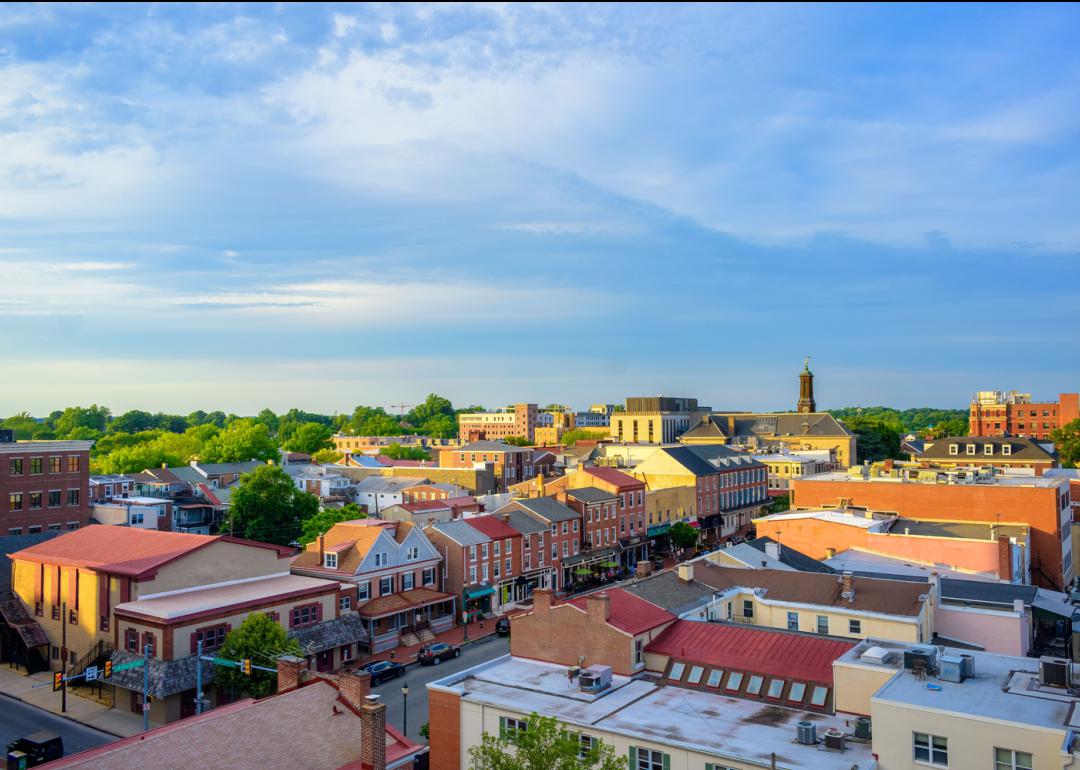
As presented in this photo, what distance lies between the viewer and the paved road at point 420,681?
36734 mm

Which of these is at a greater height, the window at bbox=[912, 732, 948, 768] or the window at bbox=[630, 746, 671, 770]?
the window at bbox=[912, 732, 948, 768]

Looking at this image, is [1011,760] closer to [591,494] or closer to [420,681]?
[420,681]

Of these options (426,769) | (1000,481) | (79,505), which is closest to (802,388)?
(1000,481)

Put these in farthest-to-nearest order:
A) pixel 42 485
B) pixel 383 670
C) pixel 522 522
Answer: pixel 42 485 < pixel 522 522 < pixel 383 670

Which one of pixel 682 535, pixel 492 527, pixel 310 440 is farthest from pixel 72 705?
pixel 310 440

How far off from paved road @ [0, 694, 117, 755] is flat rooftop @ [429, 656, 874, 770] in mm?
16529

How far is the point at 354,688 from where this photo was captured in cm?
2445

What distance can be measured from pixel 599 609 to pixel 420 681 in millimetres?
15198

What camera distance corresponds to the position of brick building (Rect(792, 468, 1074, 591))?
199 ft

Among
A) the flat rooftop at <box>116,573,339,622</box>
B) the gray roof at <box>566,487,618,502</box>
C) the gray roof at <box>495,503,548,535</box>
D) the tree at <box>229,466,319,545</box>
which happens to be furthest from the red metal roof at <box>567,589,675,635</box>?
the tree at <box>229,466,319,545</box>

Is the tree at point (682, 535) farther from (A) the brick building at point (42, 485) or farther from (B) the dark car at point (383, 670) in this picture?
(A) the brick building at point (42, 485)

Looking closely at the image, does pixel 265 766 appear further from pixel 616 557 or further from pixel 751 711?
pixel 616 557

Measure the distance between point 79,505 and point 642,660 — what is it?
55.5 m

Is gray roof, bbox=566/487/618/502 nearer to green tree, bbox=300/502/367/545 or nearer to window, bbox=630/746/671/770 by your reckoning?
green tree, bbox=300/502/367/545
